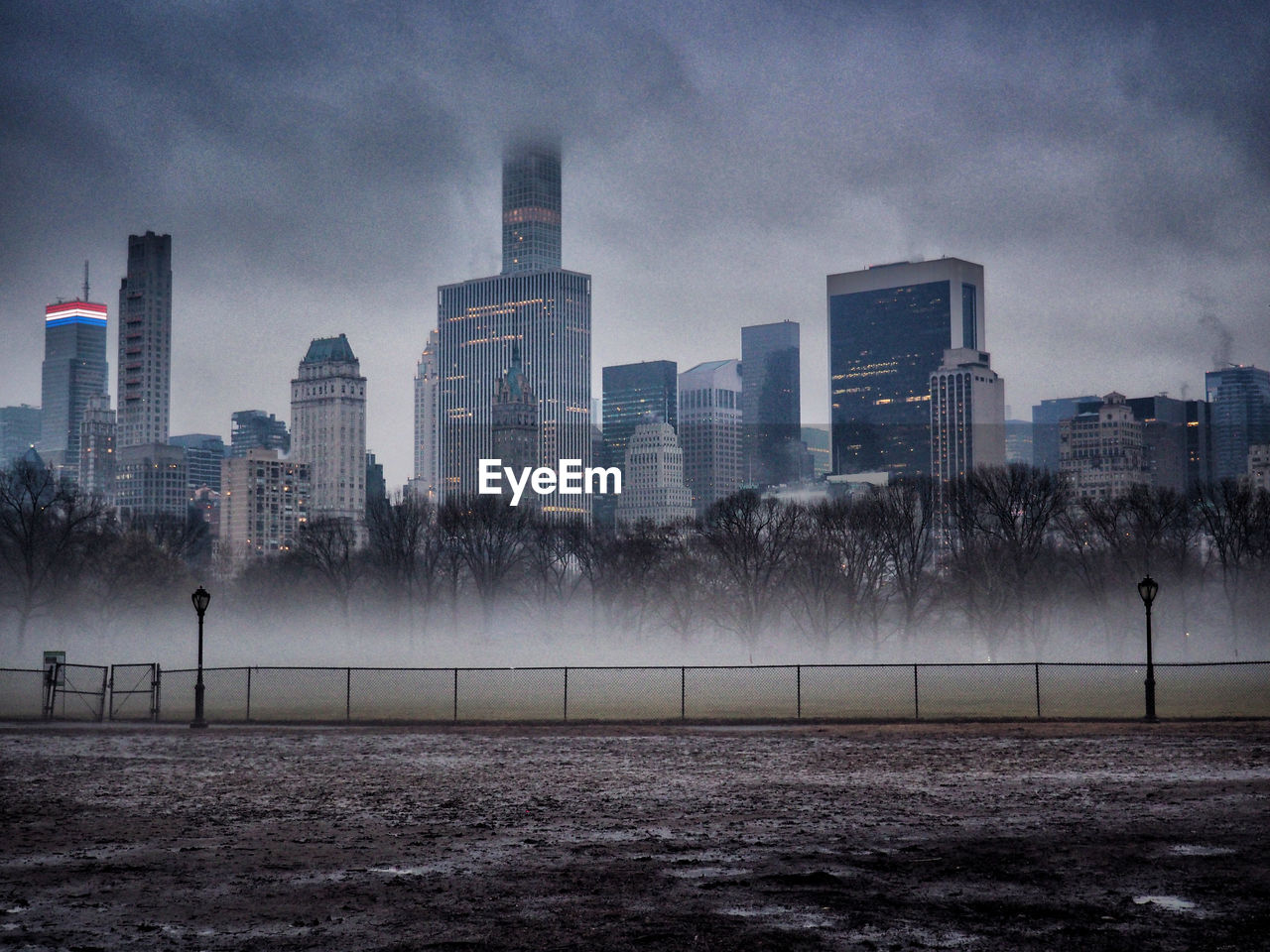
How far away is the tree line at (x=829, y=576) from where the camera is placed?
98.4 m

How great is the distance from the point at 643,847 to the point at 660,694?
40378 mm

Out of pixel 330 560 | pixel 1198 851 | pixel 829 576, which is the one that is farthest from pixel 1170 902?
pixel 330 560

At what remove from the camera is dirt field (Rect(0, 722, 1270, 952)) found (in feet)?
47.6

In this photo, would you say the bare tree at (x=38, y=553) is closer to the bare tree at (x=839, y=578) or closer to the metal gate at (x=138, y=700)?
the metal gate at (x=138, y=700)

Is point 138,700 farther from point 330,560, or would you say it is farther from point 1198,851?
point 330,560

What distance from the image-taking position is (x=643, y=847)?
19.2m

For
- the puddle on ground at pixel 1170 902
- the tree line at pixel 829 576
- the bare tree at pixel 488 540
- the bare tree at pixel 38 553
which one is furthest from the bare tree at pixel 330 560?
the puddle on ground at pixel 1170 902

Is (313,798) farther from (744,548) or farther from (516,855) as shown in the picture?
(744,548)

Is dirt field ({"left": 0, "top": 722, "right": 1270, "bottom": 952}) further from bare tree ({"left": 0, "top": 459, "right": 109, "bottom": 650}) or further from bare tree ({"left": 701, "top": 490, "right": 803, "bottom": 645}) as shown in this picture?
bare tree ({"left": 0, "top": 459, "right": 109, "bottom": 650})

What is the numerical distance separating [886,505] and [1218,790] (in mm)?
90244

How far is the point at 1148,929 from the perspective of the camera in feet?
46.7

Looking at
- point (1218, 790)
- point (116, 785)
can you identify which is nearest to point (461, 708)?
point (116, 785)

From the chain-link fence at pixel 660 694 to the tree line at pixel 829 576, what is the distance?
731 inches

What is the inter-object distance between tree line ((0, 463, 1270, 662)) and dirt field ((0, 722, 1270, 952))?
6472 centimetres
